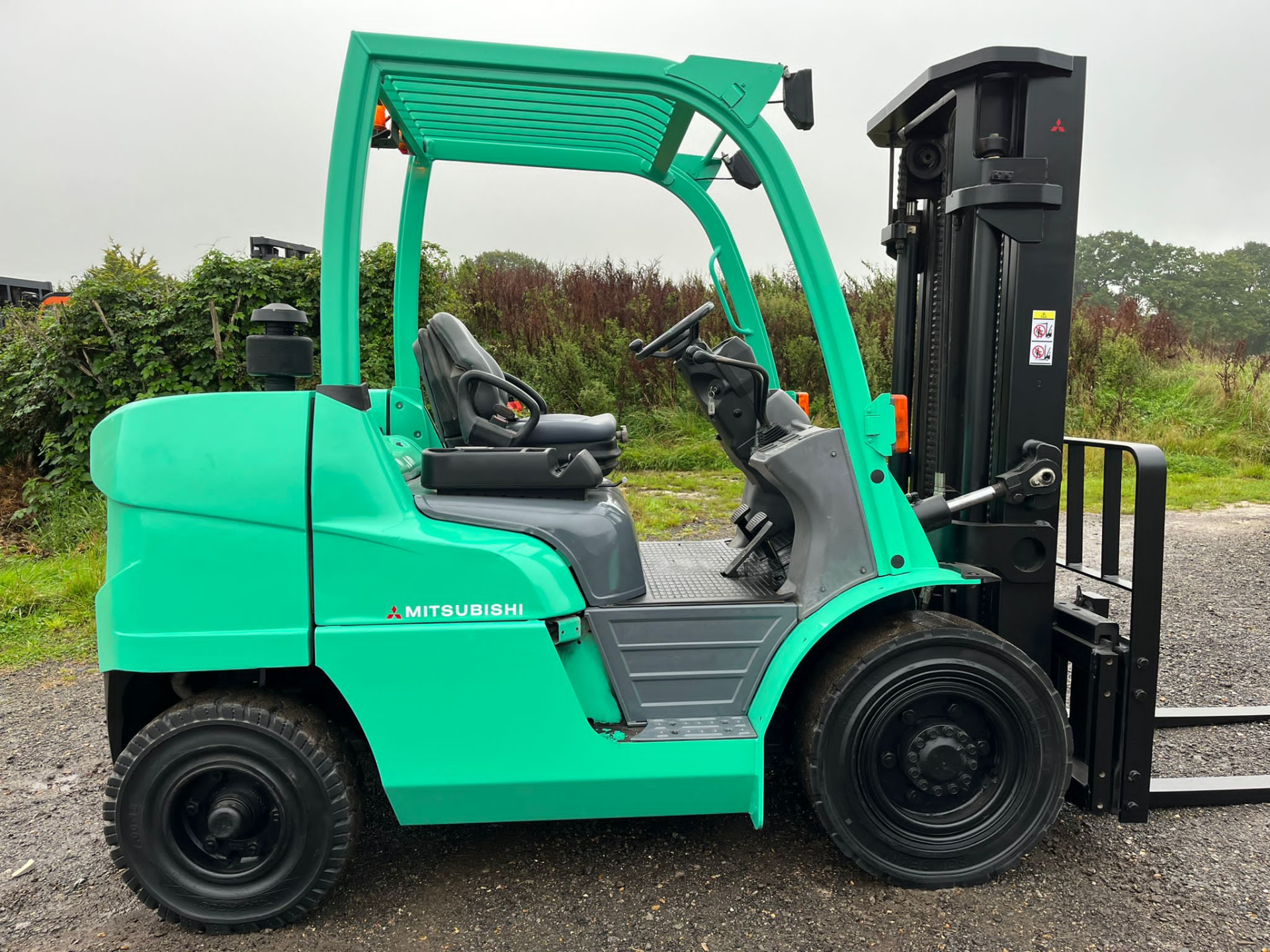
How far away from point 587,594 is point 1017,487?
152 cm

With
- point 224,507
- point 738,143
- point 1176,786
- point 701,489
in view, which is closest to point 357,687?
point 224,507

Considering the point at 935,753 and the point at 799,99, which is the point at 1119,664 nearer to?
the point at 935,753

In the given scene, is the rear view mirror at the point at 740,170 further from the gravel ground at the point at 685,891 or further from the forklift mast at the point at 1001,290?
the gravel ground at the point at 685,891

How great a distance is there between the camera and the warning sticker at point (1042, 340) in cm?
301

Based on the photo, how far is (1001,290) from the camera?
309 cm

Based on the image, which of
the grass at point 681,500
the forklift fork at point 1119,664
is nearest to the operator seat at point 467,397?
the forklift fork at point 1119,664

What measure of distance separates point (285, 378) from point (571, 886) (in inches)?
74.9

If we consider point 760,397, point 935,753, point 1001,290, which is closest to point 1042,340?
point 1001,290

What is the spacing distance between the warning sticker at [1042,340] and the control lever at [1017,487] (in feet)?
0.92

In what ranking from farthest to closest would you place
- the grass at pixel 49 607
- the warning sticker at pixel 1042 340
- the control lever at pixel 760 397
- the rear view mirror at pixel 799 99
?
the grass at pixel 49 607, the control lever at pixel 760 397, the warning sticker at pixel 1042 340, the rear view mirror at pixel 799 99

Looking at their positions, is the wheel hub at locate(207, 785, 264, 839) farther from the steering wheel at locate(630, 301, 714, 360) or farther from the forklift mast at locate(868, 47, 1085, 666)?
the forklift mast at locate(868, 47, 1085, 666)

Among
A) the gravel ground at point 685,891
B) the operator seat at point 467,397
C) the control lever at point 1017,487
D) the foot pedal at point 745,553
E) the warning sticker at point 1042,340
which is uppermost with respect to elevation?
the warning sticker at point 1042,340

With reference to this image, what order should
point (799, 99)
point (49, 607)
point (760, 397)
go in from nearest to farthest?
point (799, 99)
point (760, 397)
point (49, 607)

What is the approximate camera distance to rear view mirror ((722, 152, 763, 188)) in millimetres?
3697
